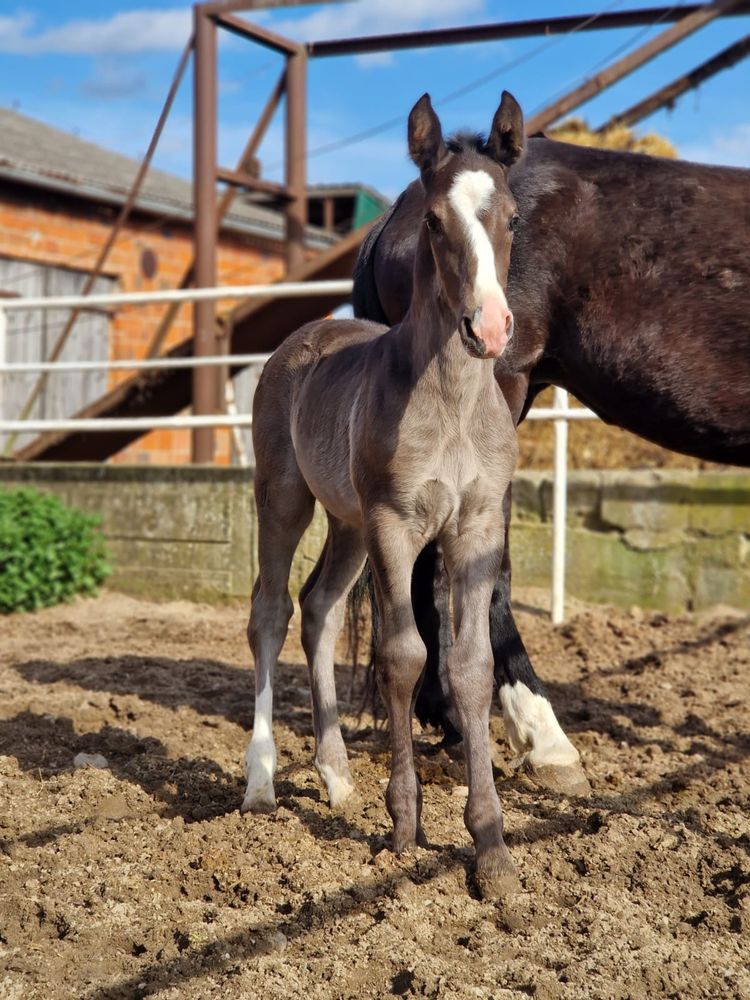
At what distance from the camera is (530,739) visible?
13.5 feet

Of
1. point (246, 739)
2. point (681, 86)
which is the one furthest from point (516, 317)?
point (681, 86)

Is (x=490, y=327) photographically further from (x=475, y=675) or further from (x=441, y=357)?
(x=475, y=675)

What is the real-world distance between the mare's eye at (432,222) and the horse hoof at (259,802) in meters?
1.80

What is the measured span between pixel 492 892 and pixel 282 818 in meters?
0.78

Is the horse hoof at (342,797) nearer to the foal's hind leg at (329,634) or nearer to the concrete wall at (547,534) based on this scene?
the foal's hind leg at (329,634)

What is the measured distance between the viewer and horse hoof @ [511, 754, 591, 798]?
12.8 ft

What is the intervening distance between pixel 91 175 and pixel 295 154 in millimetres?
6068

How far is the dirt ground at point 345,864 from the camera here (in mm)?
2551

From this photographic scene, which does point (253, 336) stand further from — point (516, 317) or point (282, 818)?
point (282, 818)

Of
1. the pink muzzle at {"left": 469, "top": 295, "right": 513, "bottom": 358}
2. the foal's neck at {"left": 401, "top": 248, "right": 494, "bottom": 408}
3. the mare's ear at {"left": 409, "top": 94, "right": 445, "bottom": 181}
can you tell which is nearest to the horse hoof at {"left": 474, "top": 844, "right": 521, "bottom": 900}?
the foal's neck at {"left": 401, "top": 248, "right": 494, "bottom": 408}

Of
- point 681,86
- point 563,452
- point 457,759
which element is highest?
point 681,86

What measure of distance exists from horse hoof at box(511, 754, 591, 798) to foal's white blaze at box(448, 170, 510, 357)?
179 cm

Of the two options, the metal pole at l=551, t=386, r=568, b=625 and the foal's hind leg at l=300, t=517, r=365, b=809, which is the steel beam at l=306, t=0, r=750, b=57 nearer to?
the metal pole at l=551, t=386, r=568, b=625

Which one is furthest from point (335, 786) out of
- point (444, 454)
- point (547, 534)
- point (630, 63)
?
point (630, 63)
